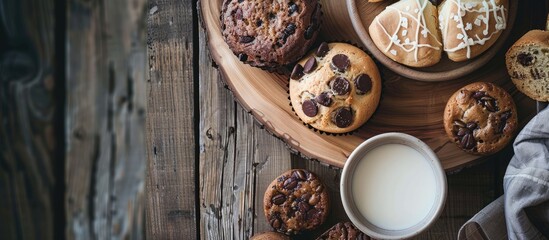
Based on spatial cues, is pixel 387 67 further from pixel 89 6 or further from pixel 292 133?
pixel 89 6

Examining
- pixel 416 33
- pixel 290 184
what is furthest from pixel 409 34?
pixel 290 184

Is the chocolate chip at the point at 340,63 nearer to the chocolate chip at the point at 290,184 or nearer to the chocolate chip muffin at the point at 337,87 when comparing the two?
the chocolate chip muffin at the point at 337,87

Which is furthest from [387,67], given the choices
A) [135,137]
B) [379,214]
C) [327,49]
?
[135,137]

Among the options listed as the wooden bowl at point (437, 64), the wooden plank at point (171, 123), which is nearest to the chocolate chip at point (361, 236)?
the wooden bowl at point (437, 64)

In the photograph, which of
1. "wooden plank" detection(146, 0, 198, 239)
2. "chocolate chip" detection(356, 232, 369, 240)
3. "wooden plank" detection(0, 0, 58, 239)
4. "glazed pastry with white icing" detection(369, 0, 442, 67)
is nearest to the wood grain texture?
"wooden plank" detection(0, 0, 58, 239)

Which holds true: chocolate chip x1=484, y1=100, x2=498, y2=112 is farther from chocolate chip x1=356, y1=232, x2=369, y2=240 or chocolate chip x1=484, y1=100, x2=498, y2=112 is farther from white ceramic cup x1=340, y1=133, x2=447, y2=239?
chocolate chip x1=356, y1=232, x2=369, y2=240

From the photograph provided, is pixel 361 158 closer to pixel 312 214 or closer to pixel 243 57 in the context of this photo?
pixel 312 214
